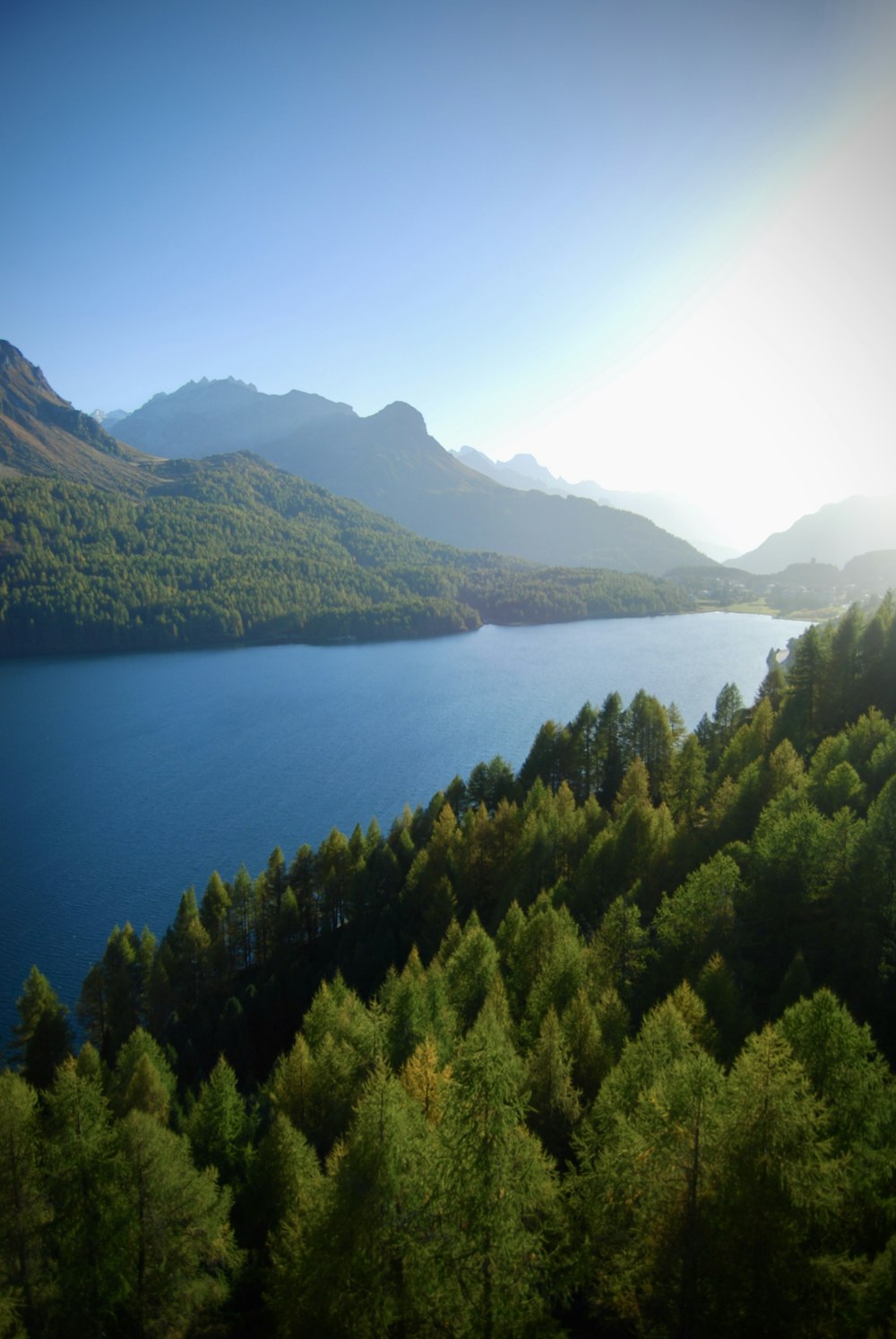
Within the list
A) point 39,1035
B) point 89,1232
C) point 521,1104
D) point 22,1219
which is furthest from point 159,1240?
point 39,1035

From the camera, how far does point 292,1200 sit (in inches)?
707

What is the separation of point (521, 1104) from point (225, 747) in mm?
86070

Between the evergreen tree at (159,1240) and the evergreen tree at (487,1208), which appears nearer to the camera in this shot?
the evergreen tree at (487,1208)

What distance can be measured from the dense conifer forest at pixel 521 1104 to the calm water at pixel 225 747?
52.4 feet

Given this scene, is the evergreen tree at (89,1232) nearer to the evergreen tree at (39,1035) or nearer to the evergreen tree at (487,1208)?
the evergreen tree at (487,1208)

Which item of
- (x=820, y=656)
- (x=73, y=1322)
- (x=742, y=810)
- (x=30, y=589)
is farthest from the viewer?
(x=30, y=589)

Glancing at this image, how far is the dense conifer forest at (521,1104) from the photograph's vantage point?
10.8 metres

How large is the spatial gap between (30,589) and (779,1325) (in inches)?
8202

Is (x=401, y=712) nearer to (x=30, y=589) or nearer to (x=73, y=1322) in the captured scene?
(x=73, y=1322)

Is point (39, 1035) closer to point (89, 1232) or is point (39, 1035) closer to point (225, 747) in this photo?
point (89, 1232)

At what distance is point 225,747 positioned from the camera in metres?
92.3

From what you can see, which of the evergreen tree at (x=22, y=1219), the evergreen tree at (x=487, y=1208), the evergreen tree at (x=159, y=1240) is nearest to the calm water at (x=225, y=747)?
the evergreen tree at (x=22, y=1219)

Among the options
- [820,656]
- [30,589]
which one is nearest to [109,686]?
[30,589]

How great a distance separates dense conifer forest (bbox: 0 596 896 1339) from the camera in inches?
425
